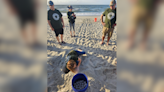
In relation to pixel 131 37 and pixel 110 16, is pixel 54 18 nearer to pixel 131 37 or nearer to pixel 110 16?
pixel 110 16

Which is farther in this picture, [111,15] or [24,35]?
[111,15]

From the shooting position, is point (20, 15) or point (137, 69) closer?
point (20, 15)

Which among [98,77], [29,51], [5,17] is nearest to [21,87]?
[29,51]

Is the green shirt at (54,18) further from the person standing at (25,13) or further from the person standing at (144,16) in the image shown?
the person standing at (144,16)

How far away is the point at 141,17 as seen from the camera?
0.38m

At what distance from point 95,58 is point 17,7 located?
2.36 metres

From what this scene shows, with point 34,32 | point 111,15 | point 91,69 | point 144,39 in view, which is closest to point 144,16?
point 144,39

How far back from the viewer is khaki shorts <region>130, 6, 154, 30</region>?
1.21ft

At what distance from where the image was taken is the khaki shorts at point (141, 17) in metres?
0.37

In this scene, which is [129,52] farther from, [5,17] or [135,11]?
[5,17]

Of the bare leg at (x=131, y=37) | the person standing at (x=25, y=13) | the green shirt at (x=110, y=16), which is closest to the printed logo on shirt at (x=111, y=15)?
the green shirt at (x=110, y=16)

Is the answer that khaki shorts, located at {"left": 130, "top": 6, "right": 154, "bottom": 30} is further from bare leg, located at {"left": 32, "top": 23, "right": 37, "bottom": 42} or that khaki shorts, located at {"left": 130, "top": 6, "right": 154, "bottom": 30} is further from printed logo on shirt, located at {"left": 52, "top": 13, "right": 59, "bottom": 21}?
printed logo on shirt, located at {"left": 52, "top": 13, "right": 59, "bottom": 21}

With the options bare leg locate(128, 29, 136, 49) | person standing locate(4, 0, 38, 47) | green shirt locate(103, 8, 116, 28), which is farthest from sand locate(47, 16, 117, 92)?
person standing locate(4, 0, 38, 47)

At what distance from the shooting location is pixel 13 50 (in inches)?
14.4
